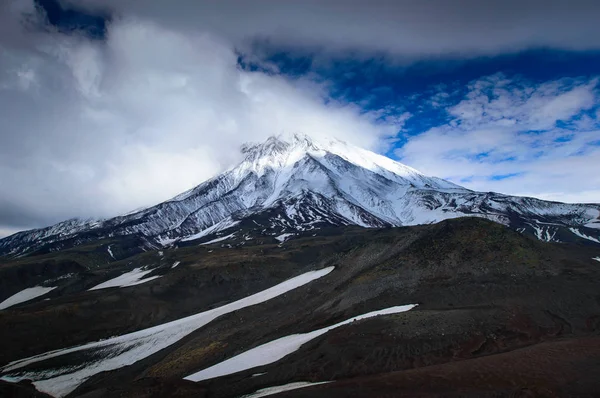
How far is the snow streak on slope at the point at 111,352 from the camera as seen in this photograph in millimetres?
54812

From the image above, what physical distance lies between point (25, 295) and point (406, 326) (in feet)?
503

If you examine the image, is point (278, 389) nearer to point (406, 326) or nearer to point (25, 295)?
point (406, 326)

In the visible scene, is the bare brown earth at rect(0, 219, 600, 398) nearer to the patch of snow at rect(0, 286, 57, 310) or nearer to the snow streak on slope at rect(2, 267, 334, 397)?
the snow streak on slope at rect(2, 267, 334, 397)

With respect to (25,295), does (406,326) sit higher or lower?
lower

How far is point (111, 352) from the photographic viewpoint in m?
62.7

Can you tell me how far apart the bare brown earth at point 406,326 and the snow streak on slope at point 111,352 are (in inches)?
157

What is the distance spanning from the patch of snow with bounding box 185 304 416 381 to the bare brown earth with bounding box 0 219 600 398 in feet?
7.62

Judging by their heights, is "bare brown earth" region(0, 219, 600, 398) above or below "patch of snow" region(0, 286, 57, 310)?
below

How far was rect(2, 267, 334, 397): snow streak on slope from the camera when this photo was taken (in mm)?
54812

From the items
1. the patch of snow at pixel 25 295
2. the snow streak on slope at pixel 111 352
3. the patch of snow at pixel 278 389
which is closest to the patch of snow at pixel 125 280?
the patch of snow at pixel 25 295

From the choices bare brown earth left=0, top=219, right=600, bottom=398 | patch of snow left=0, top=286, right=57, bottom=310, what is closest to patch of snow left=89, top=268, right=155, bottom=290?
patch of snow left=0, top=286, right=57, bottom=310

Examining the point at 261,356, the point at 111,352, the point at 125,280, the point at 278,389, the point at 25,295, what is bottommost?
the point at 278,389

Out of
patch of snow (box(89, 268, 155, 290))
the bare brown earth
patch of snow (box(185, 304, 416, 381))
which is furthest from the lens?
patch of snow (box(89, 268, 155, 290))

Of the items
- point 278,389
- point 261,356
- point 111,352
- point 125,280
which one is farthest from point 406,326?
point 125,280
